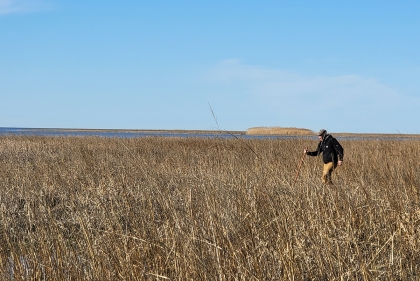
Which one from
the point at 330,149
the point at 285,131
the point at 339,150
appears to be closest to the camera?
the point at 339,150

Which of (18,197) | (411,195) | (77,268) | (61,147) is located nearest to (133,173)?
(18,197)

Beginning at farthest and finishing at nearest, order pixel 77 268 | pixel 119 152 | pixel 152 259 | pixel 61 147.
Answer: pixel 61 147, pixel 119 152, pixel 152 259, pixel 77 268

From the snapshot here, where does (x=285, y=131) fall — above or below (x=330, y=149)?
above

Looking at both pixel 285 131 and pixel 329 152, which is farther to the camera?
pixel 285 131

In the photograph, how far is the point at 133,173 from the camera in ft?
29.7

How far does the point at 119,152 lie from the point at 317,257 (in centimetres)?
1319

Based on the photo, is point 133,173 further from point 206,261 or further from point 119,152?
point 119,152

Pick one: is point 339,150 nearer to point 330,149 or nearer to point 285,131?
point 330,149

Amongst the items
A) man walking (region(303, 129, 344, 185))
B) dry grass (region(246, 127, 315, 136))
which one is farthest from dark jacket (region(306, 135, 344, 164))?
dry grass (region(246, 127, 315, 136))

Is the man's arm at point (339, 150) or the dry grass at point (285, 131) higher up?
the dry grass at point (285, 131)

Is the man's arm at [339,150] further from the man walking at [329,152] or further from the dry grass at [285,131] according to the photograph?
the dry grass at [285,131]

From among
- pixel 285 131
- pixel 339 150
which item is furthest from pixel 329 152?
pixel 285 131

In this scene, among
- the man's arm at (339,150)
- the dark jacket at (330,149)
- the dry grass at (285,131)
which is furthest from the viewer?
the dry grass at (285,131)

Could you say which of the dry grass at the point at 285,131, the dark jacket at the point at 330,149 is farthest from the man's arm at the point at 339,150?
the dry grass at the point at 285,131
